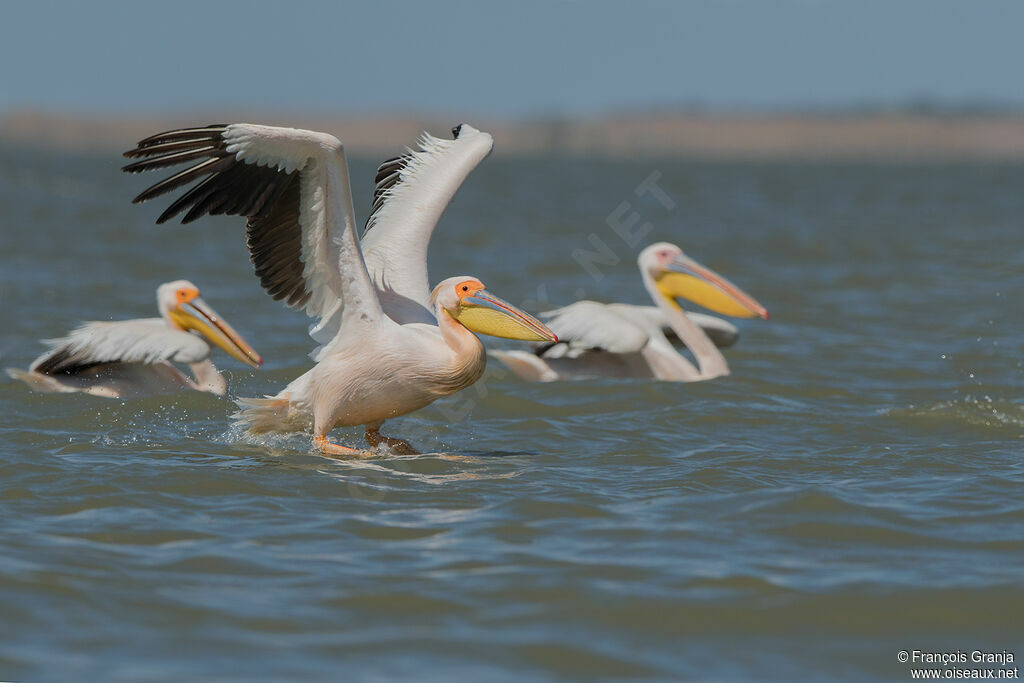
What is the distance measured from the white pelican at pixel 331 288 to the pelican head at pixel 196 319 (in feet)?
5.31

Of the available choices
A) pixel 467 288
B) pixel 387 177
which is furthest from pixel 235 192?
pixel 387 177

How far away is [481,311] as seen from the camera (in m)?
5.80

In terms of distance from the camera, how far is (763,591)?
416 centimetres

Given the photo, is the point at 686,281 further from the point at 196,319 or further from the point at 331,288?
the point at 331,288

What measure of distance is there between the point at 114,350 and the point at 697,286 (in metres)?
3.56

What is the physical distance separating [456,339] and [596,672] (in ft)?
7.79

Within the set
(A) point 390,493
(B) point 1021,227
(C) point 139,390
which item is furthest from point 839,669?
(B) point 1021,227

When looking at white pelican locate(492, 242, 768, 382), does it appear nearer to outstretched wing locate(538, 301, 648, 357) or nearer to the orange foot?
outstretched wing locate(538, 301, 648, 357)

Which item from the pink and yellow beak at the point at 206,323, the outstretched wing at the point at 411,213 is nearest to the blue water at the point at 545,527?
the pink and yellow beak at the point at 206,323

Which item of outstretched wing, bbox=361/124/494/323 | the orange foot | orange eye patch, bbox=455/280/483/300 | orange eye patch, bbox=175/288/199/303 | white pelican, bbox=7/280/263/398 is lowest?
the orange foot

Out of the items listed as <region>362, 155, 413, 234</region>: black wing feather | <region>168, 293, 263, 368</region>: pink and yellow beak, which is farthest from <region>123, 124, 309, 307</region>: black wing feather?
<region>168, 293, 263, 368</region>: pink and yellow beak

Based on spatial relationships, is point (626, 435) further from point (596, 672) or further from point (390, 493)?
point (596, 672)

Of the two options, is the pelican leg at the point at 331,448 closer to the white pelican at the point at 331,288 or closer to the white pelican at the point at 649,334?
the white pelican at the point at 331,288

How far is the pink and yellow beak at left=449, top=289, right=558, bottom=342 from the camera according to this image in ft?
19.0
